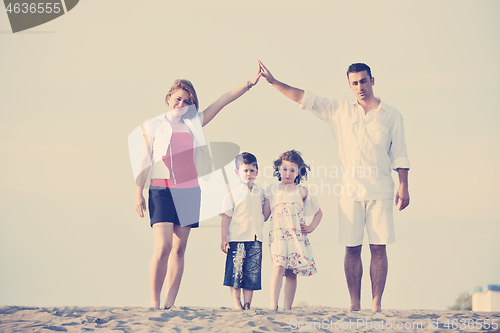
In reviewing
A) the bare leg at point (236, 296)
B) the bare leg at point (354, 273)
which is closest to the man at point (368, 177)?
the bare leg at point (354, 273)

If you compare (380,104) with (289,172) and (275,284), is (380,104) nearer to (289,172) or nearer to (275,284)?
(289,172)

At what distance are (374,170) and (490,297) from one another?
7.09m

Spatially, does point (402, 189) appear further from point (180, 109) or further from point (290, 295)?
point (180, 109)

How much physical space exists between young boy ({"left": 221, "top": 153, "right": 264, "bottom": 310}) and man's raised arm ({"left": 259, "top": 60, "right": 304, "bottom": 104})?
839mm

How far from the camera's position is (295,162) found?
5.61 metres

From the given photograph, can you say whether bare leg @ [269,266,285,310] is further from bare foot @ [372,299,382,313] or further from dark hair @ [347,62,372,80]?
dark hair @ [347,62,372,80]

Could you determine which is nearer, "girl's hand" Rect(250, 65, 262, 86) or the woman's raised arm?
the woman's raised arm

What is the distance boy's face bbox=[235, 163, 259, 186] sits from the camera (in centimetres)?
552

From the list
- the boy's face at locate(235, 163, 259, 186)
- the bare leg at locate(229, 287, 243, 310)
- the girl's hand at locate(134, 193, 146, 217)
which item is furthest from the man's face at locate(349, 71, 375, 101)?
the girl's hand at locate(134, 193, 146, 217)

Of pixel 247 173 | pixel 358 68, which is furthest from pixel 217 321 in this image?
pixel 358 68

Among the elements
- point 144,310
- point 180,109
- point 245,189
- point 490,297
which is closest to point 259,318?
point 144,310

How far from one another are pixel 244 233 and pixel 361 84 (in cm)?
207

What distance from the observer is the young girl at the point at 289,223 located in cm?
526

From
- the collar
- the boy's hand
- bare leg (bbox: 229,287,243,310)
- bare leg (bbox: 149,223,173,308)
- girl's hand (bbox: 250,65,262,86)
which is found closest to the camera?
bare leg (bbox: 149,223,173,308)
